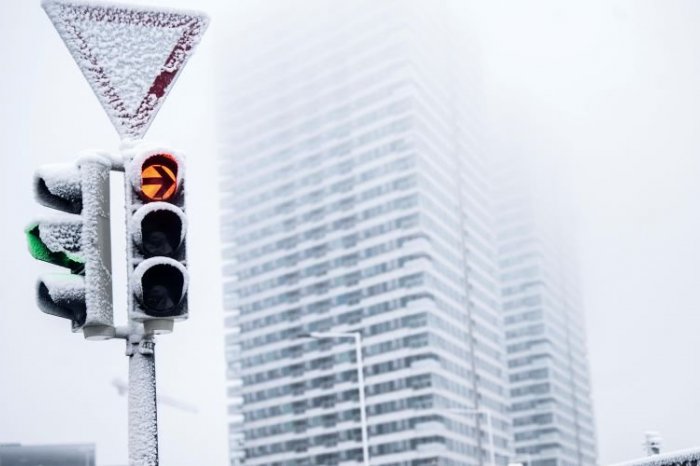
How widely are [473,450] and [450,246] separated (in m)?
32.4

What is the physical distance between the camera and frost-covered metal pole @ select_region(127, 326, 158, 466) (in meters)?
5.07

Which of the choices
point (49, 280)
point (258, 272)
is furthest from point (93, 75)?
→ point (258, 272)

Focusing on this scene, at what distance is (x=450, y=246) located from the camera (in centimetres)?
18162

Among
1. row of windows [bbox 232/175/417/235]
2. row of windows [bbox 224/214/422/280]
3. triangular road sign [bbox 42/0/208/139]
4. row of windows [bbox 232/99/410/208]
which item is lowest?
triangular road sign [bbox 42/0/208/139]

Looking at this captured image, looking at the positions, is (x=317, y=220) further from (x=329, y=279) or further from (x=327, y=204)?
(x=329, y=279)

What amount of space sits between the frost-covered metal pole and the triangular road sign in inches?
40.0

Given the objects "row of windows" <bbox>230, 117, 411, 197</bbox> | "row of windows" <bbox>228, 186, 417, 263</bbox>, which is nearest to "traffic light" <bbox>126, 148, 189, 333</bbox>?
"row of windows" <bbox>228, 186, 417, 263</bbox>

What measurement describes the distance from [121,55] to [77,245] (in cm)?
95

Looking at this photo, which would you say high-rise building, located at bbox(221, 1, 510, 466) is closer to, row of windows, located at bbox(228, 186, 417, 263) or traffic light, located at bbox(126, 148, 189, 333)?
row of windows, located at bbox(228, 186, 417, 263)

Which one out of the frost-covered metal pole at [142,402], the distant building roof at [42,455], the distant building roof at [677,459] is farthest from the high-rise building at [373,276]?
the frost-covered metal pole at [142,402]

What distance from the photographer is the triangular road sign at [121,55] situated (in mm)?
5500

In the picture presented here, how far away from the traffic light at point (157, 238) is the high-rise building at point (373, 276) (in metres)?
154

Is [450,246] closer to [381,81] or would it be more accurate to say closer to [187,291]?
[381,81]

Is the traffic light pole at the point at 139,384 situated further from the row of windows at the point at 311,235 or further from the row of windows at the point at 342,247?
the row of windows at the point at 311,235
